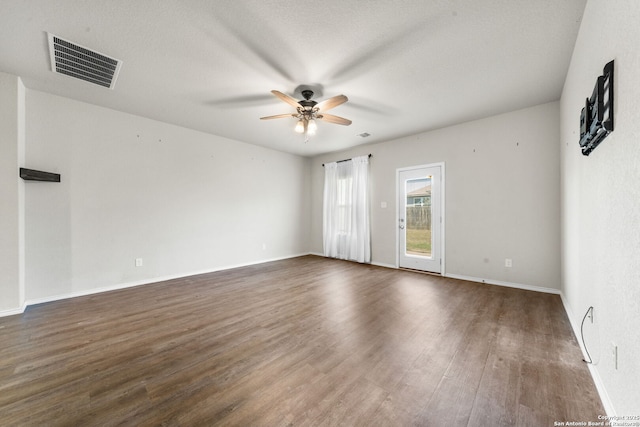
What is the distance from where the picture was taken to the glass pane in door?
4809 mm

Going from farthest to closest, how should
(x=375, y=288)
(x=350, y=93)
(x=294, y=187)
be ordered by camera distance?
(x=294, y=187) < (x=375, y=288) < (x=350, y=93)

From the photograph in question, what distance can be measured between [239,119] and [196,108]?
674 mm

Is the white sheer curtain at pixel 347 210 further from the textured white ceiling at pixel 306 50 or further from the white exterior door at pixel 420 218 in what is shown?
the textured white ceiling at pixel 306 50

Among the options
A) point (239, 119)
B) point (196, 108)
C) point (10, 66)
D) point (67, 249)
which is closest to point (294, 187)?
point (239, 119)

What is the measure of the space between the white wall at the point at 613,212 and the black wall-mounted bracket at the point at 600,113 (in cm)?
3

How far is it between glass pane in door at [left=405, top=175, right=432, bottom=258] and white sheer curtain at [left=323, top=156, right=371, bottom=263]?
38.0 inches

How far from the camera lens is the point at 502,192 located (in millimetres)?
3955

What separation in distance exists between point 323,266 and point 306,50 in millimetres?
4176

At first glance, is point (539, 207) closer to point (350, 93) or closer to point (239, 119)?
point (350, 93)

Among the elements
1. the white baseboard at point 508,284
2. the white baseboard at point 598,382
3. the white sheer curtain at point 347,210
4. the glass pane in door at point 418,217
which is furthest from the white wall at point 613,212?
the white sheer curtain at point 347,210

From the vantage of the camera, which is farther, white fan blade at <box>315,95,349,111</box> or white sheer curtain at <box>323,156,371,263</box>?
white sheer curtain at <box>323,156,371,263</box>

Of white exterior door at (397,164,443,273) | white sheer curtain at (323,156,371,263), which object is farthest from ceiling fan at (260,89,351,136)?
white sheer curtain at (323,156,371,263)

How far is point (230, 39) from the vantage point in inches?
88.3

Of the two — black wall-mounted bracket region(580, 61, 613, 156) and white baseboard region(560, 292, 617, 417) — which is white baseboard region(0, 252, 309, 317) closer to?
white baseboard region(560, 292, 617, 417)
